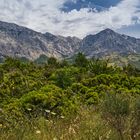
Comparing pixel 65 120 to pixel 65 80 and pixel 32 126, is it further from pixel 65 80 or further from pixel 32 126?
pixel 65 80

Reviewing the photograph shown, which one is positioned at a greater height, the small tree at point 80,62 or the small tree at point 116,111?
the small tree at point 116,111

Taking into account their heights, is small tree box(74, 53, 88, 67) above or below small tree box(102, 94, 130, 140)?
below

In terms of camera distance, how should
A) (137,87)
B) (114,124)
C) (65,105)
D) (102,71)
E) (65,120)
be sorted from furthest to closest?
(102,71) < (137,87) < (65,105) < (65,120) < (114,124)

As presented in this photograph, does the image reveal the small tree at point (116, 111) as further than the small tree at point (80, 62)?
No

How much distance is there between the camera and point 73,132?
6867 mm

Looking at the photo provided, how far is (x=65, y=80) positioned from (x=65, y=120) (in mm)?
29432

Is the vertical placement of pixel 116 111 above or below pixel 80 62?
above

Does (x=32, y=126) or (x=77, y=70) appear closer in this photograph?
(x=32, y=126)

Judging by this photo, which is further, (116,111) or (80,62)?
(80,62)

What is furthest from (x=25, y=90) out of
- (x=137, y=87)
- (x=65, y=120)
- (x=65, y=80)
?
(x=65, y=120)

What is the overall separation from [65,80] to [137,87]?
284 inches

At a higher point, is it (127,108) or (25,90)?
(127,108)

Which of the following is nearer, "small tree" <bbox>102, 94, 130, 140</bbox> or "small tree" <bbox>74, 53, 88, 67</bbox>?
"small tree" <bbox>102, 94, 130, 140</bbox>

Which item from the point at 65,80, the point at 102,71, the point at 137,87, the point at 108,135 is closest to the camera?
the point at 108,135
